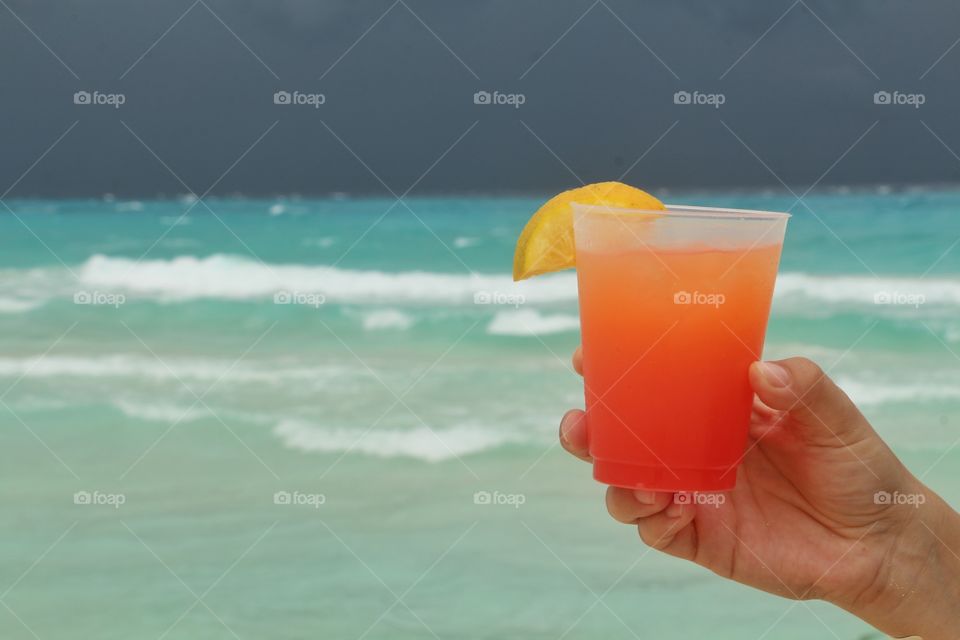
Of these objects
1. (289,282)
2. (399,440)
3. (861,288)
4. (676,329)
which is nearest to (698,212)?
(676,329)

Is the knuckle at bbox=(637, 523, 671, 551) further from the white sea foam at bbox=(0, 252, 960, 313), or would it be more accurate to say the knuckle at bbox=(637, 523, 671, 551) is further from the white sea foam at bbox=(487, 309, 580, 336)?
the white sea foam at bbox=(0, 252, 960, 313)

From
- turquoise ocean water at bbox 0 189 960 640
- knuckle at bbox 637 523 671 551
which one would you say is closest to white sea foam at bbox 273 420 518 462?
turquoise ocean water at bbox 0 189 960 640

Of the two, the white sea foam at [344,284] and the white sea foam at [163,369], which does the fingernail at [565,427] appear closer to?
the white sea foam at [163,369]

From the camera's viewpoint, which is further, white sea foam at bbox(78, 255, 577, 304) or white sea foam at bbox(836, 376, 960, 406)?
white sea foam at bbox(78, 255, 577, 304)

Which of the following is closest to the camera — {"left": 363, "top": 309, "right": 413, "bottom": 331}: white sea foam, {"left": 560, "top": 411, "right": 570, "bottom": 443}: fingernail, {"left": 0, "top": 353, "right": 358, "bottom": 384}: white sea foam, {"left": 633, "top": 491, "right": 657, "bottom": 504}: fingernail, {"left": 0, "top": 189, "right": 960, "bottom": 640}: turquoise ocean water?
{"left": 633, "top": 491, "right": 657, "bottom": 504}: fingernail

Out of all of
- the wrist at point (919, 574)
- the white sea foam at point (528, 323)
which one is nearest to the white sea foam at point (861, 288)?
the white sea foam at point (528, 323)

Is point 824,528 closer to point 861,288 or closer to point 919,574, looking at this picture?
point 919,574

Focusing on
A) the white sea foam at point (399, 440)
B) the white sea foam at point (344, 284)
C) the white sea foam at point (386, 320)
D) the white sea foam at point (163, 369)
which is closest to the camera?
the white sea foam at point (399, 440)

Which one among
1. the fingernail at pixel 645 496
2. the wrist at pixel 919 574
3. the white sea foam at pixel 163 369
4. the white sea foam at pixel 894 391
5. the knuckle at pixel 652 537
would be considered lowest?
the wrist at pixel 919 574
